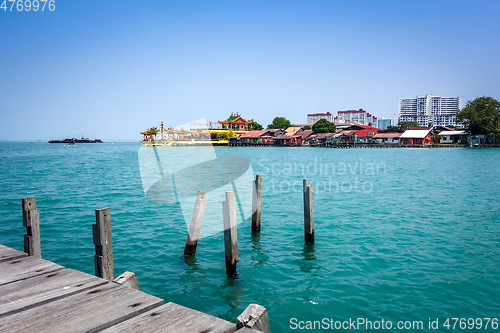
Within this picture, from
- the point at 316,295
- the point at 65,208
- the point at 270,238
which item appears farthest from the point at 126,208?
the point at 316,295

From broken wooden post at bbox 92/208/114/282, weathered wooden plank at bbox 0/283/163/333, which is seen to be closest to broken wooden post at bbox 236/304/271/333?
weathered wooden plank at bbox 0/283/163/333

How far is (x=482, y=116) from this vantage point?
9025 centimetres

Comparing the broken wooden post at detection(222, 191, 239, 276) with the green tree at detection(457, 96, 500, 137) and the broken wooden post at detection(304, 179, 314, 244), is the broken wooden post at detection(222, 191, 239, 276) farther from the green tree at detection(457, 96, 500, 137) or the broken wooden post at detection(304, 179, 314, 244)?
the green tree at detection(457, 96, 500, 137)

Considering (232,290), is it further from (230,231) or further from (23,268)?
(23,268)

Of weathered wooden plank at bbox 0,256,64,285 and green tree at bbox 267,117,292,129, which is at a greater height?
green tree at bbox 267,117,292,129

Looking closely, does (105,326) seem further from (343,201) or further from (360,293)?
(343,201)

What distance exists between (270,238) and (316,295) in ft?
12.4

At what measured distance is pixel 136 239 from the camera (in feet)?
33.7

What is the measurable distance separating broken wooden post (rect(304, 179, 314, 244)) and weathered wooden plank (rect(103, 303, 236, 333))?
6.49 m

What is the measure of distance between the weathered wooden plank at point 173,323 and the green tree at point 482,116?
352 ft

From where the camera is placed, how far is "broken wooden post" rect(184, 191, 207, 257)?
305 inches

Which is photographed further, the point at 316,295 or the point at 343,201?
the point at 343,201

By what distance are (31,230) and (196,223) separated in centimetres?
348

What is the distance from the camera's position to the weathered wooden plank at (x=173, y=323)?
2838 mm
